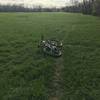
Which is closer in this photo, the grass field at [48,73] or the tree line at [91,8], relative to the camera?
the grass field at [48,73]

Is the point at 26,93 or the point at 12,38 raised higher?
the point at 12,38

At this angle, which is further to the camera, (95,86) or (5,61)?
(5,61)

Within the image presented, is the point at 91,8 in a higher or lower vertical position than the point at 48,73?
higher

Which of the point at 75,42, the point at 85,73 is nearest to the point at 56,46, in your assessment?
the point at 85,73

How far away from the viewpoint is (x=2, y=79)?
19672mm

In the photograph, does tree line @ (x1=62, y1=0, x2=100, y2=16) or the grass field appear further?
tree line @ (x1=62, y1=0, x2=100, y2=16)

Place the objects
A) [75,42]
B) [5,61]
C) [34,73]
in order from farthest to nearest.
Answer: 1. [75,42]
2. [5,61]
3. [34,73]

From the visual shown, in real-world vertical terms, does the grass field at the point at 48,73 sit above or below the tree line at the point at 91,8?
below

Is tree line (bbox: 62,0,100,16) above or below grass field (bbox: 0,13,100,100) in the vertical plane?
Result: above

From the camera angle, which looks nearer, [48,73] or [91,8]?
[48,73]

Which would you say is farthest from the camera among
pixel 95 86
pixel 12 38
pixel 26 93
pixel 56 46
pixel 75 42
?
pixel 12 38

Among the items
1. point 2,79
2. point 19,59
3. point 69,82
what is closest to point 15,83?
point 2,79

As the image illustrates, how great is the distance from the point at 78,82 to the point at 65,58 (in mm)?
6377

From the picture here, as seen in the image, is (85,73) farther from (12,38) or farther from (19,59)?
(12,38)
